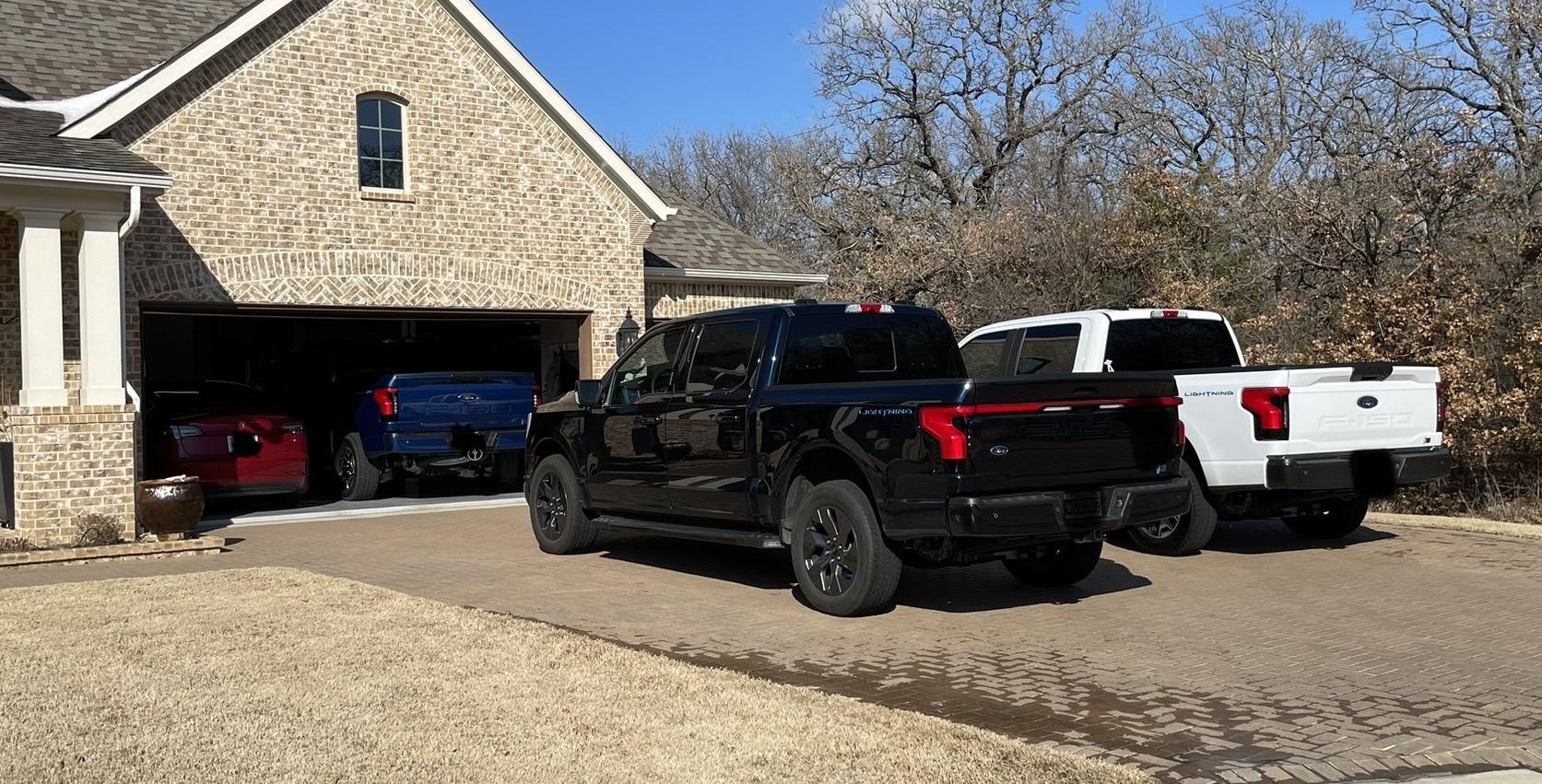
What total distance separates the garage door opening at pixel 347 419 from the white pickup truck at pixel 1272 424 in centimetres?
761

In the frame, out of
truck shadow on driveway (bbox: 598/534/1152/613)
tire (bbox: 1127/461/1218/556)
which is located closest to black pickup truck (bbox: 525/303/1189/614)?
truck shadow on driveway (bbox: 598/534/1152/613)

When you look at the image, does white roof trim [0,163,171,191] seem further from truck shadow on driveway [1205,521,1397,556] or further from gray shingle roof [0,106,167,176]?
truck shadow on driveway [1205,521,1397,556]

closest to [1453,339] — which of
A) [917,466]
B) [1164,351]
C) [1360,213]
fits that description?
[1360,213]

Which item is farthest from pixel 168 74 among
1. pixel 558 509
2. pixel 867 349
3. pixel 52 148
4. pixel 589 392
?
pixel 867 349

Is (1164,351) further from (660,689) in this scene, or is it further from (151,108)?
(151,108)

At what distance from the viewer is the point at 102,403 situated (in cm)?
1312

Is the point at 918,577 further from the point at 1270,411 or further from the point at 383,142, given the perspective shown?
the point at 383,142

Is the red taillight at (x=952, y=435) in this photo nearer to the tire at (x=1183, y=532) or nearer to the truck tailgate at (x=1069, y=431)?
the truck tailgate at (x=1069, y=431)

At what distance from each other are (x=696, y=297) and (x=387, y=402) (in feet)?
19.4

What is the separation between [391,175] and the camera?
17.2 m

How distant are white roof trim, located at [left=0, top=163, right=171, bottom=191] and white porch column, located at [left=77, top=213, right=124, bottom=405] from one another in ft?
1.29

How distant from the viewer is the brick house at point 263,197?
12883mm

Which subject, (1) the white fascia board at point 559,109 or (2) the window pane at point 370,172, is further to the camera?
(1) the white fascia board at point 559,109

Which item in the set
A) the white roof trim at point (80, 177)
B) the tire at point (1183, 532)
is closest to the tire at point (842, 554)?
the tire at point (1183, 532)
